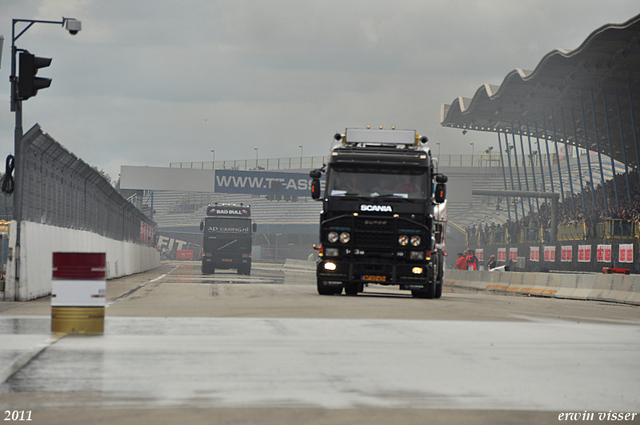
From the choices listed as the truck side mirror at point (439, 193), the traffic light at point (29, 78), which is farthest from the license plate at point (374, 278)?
the traffic light at point (29, 78)

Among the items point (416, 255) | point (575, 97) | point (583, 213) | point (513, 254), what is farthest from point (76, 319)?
point (575, 97)

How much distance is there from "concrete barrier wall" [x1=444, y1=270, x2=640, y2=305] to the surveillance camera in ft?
50.1

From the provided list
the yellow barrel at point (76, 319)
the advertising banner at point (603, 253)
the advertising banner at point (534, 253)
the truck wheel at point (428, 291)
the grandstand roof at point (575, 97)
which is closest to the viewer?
the yellow barrel at point (76, 319)

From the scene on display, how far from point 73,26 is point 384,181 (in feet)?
28.7

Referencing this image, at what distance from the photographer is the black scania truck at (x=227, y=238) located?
1780 inches

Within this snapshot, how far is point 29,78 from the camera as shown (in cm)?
1673

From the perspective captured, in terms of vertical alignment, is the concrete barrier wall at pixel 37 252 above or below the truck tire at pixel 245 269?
above

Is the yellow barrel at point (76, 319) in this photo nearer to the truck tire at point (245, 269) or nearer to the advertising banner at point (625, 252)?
the advertising banner at point (625, 252)

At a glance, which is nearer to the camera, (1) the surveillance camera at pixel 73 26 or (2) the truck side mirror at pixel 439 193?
(2) the truck side mirror at pixel 439 193

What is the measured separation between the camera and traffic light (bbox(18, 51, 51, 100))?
16.6 meters

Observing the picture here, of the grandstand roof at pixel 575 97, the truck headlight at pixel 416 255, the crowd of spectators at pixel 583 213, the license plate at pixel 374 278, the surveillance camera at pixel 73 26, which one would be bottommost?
the license plate at pixel 374 278

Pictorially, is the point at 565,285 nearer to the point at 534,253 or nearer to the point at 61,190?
the point at 61,190

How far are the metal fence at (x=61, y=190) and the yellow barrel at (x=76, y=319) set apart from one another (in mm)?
7746

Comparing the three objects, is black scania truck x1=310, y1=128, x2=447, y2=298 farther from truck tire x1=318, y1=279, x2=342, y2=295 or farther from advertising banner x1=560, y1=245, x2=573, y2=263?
advertising banner x1=560, y1=245, x2=573, y2=263
